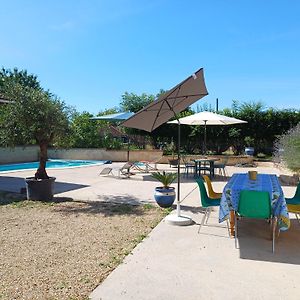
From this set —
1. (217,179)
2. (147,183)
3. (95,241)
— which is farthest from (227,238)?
(217,179)

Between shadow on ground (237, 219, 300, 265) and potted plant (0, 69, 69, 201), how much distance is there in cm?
541

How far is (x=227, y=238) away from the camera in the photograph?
527 cm

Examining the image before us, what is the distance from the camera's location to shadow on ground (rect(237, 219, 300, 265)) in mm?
4418

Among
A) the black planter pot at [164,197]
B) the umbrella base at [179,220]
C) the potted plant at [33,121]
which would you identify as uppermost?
the potted plant at [33,121]

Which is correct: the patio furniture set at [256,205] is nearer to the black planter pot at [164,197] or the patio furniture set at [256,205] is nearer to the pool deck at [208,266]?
the pool deck at [208,266]

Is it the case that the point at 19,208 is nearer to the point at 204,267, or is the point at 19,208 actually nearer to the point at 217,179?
the point at 204,267

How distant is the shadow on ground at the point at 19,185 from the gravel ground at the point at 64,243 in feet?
6.91

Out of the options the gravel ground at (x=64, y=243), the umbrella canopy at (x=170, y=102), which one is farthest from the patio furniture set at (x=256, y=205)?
the umbrella canopy at (x=170, y=102)

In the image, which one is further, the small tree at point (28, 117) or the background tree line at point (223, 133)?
the background tree line at point (223, 133)

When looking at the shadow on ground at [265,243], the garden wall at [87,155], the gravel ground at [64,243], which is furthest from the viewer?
the garden wall at [87,155]

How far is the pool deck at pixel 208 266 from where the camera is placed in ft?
11.2

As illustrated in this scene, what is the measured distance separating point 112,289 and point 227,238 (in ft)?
8.20

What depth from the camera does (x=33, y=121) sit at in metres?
8.14

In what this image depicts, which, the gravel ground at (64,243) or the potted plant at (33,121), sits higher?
the potted plant at (33,121)
